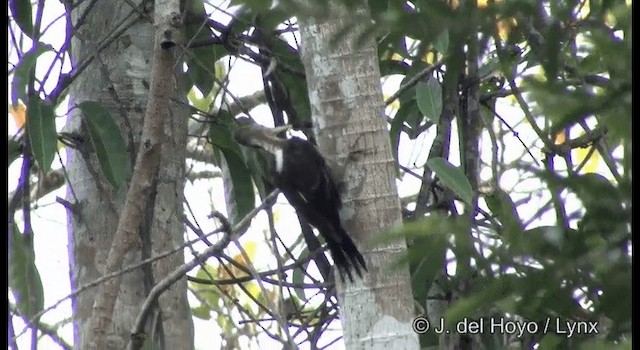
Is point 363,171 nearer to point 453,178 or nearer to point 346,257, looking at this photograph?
point 346,257

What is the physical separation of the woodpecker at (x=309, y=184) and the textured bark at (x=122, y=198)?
315 millimetres

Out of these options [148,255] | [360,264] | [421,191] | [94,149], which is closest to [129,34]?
[94,149]

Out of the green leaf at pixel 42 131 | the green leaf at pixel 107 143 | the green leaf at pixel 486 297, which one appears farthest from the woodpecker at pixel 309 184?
the green leaf at pixel 486 297

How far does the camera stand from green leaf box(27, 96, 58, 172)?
3148 mm

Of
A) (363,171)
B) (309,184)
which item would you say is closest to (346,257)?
(363,171)

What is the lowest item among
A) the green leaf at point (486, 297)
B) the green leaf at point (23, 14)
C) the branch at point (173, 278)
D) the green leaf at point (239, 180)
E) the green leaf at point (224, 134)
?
the green leaf at point (486, 297)

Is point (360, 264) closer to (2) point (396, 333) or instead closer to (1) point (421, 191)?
(2) point (396, 333)

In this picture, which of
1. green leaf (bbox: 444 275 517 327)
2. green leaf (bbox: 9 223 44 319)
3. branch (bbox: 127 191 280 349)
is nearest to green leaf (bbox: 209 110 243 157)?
green leaf (bbox: 9 223 44 319)

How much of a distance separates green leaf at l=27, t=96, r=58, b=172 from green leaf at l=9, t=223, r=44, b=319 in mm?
279

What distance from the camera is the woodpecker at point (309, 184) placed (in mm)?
2850

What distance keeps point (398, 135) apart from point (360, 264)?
4.02 ft

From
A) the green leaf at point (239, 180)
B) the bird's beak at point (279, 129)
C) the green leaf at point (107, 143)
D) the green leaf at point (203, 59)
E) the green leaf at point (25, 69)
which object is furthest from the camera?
the green leaf at point (203, 59)

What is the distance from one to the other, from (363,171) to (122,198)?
106 cm

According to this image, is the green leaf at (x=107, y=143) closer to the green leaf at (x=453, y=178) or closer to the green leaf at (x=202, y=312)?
the green leaf at (x=453, y=178)
